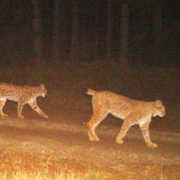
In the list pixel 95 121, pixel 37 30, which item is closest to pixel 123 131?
pixel 95 121

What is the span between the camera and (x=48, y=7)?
29.1 metres

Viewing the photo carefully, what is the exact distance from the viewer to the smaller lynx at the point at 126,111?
30.8ft

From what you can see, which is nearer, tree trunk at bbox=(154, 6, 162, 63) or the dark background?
tree trunk at bbox=(154, 6, 162, 63)

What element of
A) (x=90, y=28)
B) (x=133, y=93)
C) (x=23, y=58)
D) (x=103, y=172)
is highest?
(x=90, y=28)

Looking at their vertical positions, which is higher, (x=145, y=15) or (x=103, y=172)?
(x=145, y=15)

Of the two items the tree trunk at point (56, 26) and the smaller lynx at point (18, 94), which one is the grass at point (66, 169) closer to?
the smaller lynx at point (18, 94)

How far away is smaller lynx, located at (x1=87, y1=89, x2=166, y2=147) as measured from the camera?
9.40 m

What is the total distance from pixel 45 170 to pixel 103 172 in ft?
3.51

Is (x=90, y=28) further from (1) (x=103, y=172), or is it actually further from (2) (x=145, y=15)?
(1) (x=103, y=172)

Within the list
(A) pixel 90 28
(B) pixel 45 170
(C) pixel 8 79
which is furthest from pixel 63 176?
(A) pixel 90 28

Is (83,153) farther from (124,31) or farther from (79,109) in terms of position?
(124,31)

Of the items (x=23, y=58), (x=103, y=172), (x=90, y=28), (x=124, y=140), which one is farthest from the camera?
(x=90, y=28)

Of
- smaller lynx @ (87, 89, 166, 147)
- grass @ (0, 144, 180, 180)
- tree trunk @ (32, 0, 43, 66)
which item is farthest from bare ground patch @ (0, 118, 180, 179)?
tree trunk @ (32, 0, 43, 66)

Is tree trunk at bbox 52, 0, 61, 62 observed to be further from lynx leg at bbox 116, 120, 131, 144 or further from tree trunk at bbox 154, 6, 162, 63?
lynx leg at bbox 116, 120, 131, 144
